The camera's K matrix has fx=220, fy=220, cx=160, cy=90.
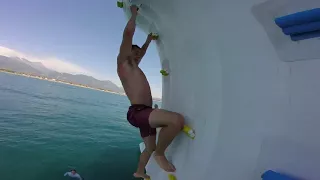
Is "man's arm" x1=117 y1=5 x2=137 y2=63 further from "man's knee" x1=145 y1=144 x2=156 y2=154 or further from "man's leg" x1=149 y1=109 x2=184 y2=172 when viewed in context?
"man's knee" x1=145 y1=144 x2=156 y2=154

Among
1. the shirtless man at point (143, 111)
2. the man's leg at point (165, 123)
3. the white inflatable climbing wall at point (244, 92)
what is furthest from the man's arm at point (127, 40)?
the man's leg at point (165, 123)

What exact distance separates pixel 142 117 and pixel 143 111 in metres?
0.04

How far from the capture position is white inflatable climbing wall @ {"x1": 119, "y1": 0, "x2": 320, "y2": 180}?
728 millimetres

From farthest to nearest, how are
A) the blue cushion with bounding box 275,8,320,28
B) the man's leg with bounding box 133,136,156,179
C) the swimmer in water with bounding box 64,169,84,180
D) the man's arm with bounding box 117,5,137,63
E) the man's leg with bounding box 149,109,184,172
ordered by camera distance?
the swimmer in water with bounding box 64,169,84,180 → the man's leg with bounding box 133,136,156,179 → the man's arm with bounding box 117,5,137,63 → the man's leg with bounding box 149,109,184,172 → the blue cushion with bounding box 275,8,320,28

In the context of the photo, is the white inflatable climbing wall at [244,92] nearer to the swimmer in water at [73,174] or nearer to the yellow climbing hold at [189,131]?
the yellow climbing hold at [189,131]

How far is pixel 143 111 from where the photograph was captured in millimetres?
1512

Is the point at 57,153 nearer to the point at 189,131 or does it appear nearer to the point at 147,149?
the point at 147,149

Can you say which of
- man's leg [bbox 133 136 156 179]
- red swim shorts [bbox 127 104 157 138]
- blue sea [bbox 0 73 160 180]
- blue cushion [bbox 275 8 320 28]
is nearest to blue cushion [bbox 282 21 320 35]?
blue cushion [bbox 275 8 320 28]

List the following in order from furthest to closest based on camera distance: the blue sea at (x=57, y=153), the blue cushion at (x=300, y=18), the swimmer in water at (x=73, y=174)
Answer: the blue sea at (x=57, y=153) → the swimmer in water at (x=73, y=174) → the blue cushion at (x=300, y=18)

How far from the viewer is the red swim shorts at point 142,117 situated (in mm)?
1492

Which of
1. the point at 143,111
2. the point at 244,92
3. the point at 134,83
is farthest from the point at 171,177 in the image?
the point at 244,92

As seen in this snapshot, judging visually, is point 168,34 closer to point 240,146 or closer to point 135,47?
point 135,47

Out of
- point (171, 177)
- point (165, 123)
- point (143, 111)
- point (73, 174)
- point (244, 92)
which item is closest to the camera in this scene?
point (244, 92)

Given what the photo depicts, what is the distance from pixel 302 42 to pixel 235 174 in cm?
62
